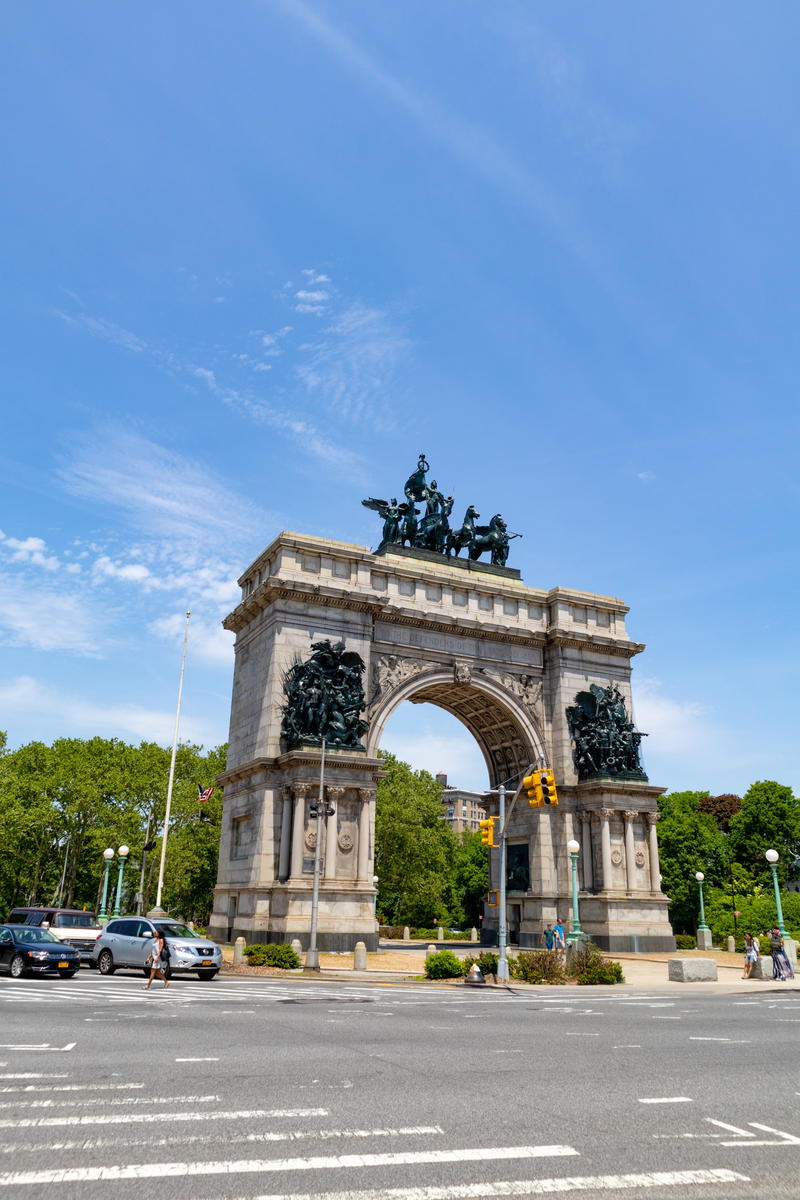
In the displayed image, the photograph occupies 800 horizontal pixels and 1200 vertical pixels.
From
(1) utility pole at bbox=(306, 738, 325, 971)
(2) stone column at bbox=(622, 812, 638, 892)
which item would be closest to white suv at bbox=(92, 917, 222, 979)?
(1) utility pole at bbox=(306, 738, 325, 971)

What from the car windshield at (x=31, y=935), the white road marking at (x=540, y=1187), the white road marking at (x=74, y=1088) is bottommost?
the white road marking at (x=74, y=1088)

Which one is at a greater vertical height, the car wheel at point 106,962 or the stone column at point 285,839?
the stone column at point 285,839

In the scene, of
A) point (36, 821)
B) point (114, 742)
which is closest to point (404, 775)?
point (114, 742)

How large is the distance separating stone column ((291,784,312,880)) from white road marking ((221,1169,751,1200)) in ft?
106

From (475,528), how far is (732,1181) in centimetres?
4568

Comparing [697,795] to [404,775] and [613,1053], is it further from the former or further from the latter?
[613,1053]

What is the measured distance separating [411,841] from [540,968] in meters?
46.3

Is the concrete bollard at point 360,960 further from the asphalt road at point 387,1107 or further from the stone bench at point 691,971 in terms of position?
the asphalt road at point 387,1107

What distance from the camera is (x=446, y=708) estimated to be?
170ft

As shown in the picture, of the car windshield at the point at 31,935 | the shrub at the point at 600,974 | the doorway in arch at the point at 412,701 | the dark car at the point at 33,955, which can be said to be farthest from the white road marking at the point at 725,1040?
the doorway in arch at the point at 412,701

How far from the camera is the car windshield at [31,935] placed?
26.4 metres

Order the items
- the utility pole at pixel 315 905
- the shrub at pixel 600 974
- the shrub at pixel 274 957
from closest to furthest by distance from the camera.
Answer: the shrub at pixel 600 974 < the utility pole at pixel 315 905 < the shrub at pixel 274 957

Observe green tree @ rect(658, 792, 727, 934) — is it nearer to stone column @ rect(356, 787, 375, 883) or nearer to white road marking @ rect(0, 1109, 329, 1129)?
stone column @ rect(356, 787, 375, 883)

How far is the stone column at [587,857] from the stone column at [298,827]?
15439mm
